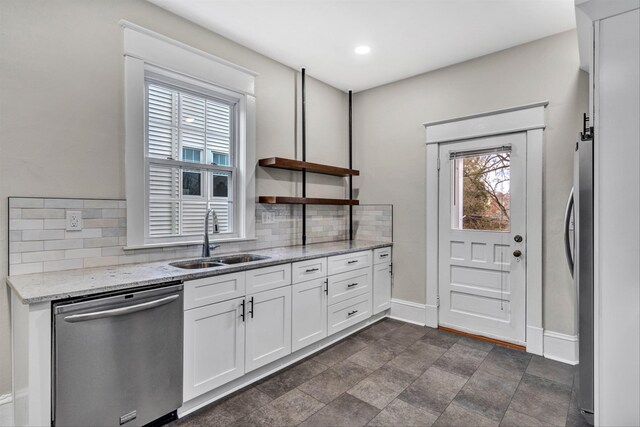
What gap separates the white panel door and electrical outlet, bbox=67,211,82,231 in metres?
3.23

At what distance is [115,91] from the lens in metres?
2.34

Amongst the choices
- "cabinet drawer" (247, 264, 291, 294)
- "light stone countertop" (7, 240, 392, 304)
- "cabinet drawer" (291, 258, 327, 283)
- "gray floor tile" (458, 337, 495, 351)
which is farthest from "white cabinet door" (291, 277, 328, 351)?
"gray floor tile" (458, 337, 495, 351)

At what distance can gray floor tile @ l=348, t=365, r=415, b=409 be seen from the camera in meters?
2.31

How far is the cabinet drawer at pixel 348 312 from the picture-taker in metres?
3.17

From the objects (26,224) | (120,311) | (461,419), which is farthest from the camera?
(461,419)

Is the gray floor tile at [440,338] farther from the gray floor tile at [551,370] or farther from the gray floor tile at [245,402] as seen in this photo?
the gray floor tile at [245,402]

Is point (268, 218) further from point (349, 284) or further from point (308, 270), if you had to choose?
point (349, 284)

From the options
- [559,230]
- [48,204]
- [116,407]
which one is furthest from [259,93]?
[559,230]

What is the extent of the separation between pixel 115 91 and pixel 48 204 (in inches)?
34.7

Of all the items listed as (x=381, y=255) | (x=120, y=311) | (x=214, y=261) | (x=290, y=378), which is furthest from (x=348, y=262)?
(x=120, y=311)

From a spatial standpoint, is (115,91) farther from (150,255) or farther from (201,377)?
(201,377)

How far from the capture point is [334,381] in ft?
8.35

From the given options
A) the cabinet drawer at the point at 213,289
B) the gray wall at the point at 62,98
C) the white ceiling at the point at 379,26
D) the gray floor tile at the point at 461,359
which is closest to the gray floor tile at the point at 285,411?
the cabinet drawer at the point at 213,289

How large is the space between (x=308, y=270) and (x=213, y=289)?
36.3 inches
